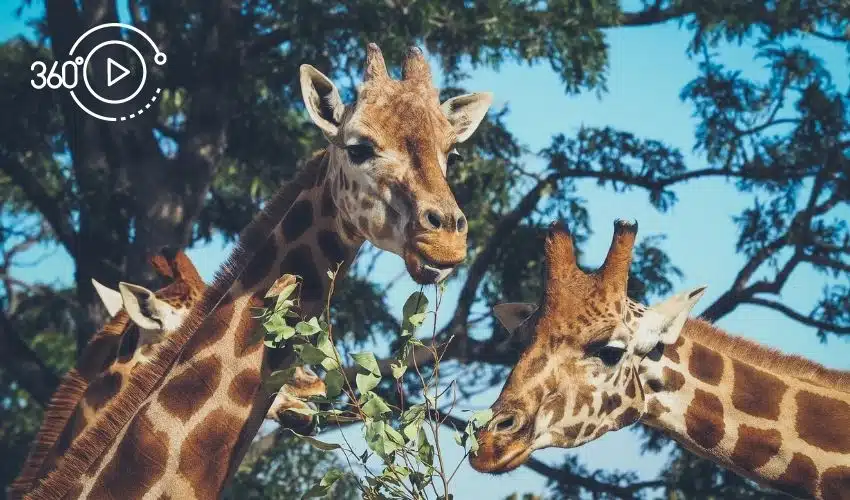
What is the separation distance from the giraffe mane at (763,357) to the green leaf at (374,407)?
2293 millimetres

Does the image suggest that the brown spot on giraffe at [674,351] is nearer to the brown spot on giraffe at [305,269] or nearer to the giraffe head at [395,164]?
the giraffe head at [395,164]

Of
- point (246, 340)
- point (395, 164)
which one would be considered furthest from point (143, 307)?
point (395, 164)

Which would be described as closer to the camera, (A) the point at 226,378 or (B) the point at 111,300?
(A) the point at 226,378

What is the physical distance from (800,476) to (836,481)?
0.18 meters

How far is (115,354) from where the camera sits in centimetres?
977

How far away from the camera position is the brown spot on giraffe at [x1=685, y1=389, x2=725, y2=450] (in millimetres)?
7414

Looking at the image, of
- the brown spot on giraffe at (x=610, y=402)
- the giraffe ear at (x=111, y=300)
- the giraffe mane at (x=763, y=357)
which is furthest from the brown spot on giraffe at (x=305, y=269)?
the giraffe ear at (x=111, y=300)

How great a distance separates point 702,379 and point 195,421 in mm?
2628

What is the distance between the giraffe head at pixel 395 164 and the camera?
6488 mm

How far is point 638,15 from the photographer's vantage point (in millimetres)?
18547

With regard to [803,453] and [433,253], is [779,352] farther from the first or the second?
[433,253]

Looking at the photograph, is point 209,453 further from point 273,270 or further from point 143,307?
point 143,307

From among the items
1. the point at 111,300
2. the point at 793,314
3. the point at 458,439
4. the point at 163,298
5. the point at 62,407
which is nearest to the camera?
the point at 458,439

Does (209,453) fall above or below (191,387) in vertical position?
below
